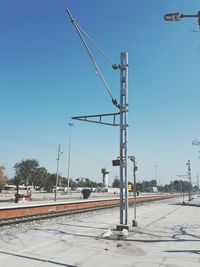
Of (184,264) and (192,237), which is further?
(192,237)

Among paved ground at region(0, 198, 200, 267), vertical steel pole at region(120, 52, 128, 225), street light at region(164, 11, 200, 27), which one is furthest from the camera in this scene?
vertical steel pole at region(120, 52, 128, 225)

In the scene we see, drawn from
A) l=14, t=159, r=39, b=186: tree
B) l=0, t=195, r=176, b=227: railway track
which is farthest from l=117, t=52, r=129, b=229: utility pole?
l=14, t=159, r=39, b=186: tree

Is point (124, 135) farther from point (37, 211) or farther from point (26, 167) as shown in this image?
point (26, 167)

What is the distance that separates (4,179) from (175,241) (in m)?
103

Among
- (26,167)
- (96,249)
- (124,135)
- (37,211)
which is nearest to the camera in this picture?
(96,249)

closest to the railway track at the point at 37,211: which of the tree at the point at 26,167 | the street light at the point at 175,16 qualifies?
the street light at the point at 175,16

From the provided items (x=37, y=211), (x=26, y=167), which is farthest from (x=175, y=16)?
(x=26, y=167)

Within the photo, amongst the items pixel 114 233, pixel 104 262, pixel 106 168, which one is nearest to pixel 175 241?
pixel 114 233

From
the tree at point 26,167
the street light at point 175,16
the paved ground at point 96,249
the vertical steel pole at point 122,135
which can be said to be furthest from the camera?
the tree at point 26,167

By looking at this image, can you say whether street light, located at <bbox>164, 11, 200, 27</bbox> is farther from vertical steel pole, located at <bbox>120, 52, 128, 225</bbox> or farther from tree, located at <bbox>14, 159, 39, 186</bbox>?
tree, located at <bbox>14, 159, 39, 186</bbox>

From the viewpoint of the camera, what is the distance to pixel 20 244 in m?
9.93

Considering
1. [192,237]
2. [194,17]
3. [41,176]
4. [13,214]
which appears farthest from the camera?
[41,176]

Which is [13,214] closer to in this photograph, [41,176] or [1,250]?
[1,250]

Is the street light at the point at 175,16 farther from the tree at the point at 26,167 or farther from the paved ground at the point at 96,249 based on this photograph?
the tree at the point at 26,167
